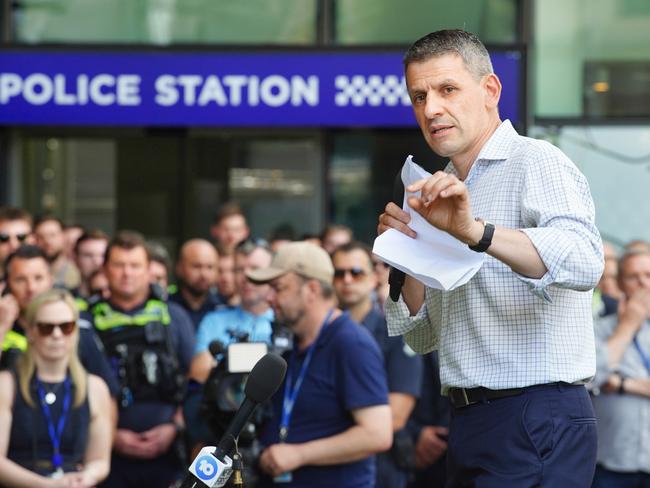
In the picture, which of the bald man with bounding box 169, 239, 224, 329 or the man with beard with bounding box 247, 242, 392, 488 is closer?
the man with beard with bounding box 247, 242, 392, 488

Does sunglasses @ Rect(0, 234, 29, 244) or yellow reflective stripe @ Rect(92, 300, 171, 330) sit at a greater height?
sunglasses @ Rect(0, 234, 29, 244)

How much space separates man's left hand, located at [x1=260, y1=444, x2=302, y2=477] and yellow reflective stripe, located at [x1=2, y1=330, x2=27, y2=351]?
172cm

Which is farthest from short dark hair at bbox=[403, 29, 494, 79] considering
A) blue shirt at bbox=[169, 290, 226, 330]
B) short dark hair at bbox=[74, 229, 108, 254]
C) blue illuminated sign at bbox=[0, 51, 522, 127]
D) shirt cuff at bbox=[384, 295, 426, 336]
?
blue illuminated sign at bbox=[0, 51, 522, 127]

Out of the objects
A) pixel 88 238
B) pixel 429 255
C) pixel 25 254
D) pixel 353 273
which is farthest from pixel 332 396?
pixel 88 238

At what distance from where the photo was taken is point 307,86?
460 inches

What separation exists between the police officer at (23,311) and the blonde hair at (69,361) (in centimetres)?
9

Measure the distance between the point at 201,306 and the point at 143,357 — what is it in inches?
53.7

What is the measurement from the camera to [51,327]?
22.4 feet

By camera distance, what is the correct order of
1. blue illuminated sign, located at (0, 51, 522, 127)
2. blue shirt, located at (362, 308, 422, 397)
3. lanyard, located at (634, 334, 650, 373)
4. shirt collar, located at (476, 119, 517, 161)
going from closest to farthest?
shirt collar, located at (476, 119, 517, 161) < blue shirt, located at (362, 308, 422, 397) < lanyard, located at (634, 334, 650, 373) < blue illuminated sign, located at (0, 51, 522, 127)

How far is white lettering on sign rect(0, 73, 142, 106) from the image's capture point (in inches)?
460

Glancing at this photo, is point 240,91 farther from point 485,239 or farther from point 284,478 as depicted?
point 485,239

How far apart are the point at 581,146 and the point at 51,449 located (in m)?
6.74

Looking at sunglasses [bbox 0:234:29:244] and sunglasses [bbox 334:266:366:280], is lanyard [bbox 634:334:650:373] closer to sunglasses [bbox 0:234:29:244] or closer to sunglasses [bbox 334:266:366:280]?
sunglasses [bbox 334:266:366:280]

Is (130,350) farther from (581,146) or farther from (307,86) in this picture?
(581,146)
